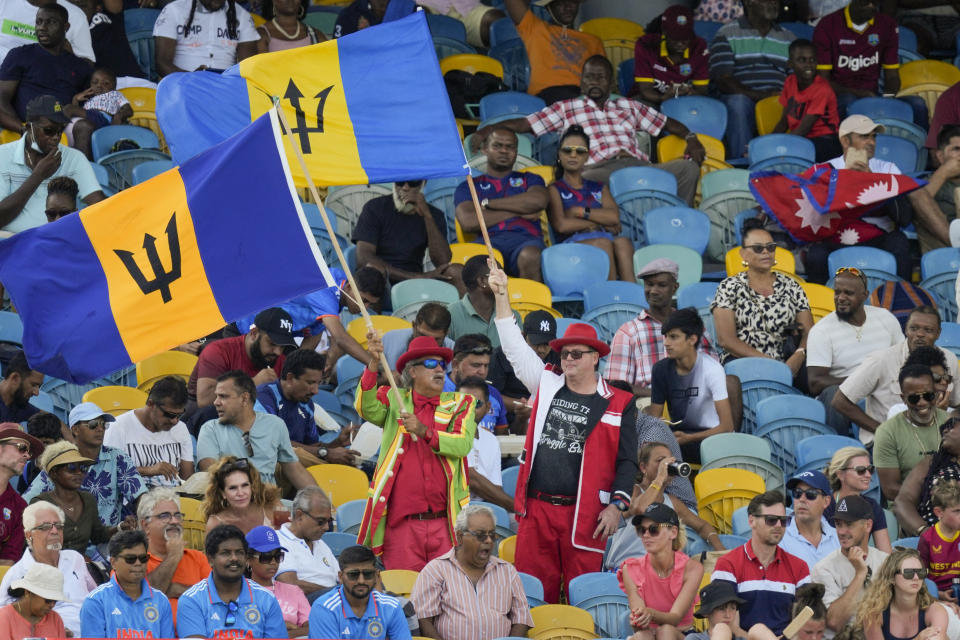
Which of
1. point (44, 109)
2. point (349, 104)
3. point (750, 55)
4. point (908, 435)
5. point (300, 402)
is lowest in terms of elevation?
point (750, 55)

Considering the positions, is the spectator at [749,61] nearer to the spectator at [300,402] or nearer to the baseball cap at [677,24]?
the baseball cap at [677,24]

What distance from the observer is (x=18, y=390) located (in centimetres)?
979

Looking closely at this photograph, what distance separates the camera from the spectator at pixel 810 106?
47.1ft

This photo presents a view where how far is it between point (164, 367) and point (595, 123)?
4363 mm

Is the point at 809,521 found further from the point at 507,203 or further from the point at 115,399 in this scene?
the point at 115,399

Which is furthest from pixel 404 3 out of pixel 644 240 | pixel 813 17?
pixel 813 17

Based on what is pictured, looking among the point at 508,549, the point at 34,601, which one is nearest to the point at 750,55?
the point at 508,549

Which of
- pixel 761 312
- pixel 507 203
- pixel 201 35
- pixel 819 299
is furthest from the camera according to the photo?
pixel 201 35

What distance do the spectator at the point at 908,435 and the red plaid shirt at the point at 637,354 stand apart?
1.45 m

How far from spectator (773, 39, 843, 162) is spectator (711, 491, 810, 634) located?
5846mm

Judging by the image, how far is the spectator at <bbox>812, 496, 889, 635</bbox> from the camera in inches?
356

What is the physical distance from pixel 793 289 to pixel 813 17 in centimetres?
551

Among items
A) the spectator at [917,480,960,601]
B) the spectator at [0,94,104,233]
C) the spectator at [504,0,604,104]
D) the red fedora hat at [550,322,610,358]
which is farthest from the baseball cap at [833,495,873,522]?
the spectator at [504,0,604,104]

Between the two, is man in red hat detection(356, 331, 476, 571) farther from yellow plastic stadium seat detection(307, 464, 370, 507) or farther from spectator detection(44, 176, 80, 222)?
spectator detection(44, 176, 80, 222)
